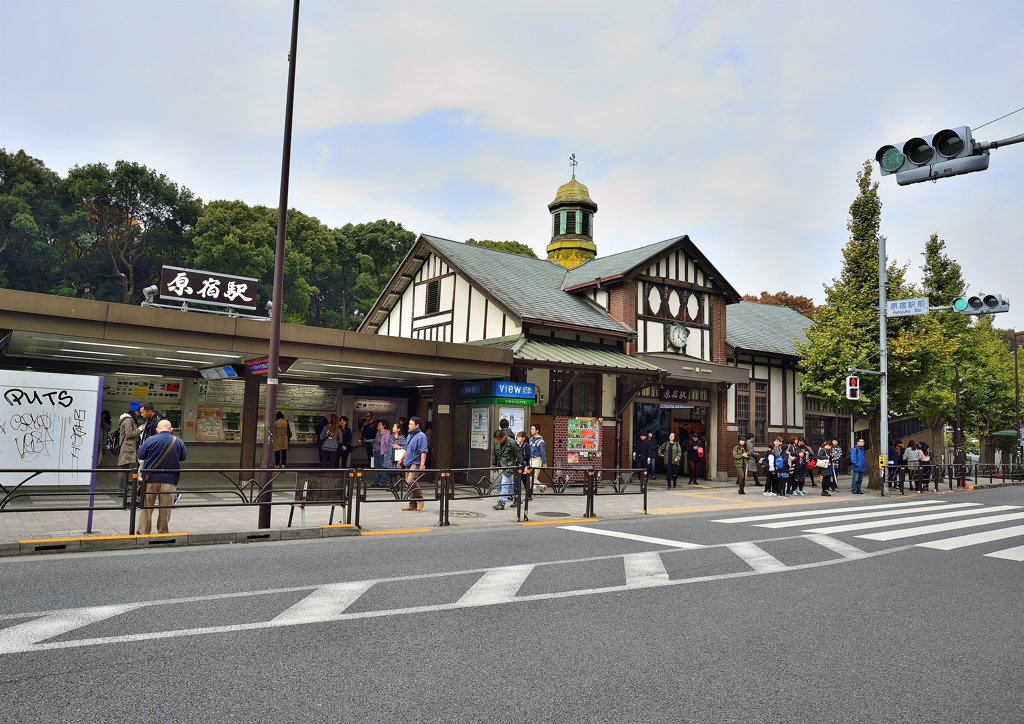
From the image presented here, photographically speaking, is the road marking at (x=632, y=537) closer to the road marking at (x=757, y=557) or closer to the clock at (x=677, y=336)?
the road marking at (x=757, y=557)

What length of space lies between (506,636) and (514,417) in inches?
524

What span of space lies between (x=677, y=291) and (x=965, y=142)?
18.1 metres

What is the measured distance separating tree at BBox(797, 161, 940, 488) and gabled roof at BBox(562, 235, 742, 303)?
11.9ft

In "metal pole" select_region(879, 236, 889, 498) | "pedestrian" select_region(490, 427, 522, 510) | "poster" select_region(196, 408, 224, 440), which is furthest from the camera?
"metal pole" select_region(879, 236, 889, 498)

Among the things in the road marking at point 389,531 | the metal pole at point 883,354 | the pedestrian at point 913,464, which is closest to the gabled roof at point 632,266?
the metal pole at point 883,354

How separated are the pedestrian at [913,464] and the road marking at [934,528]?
8.10m

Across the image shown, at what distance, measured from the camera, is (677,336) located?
81.6 ft

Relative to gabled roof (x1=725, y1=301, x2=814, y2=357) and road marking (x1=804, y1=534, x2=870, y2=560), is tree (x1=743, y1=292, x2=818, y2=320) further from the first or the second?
road marking (x1=804, y1=534, x2=870, y2=560)

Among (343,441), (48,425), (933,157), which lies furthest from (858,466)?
(48,425)

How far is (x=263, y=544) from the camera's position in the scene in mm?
10203

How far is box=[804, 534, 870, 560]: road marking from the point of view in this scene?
10.0 metres

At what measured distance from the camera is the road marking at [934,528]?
39.5 feet

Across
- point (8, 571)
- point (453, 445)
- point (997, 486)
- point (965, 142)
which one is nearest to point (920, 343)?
point (997, 486)

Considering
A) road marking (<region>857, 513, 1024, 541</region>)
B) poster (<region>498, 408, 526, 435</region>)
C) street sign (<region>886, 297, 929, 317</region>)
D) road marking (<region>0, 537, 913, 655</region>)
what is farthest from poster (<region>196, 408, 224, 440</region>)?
street sign (<region>886, 297, 929, 317</region>)
